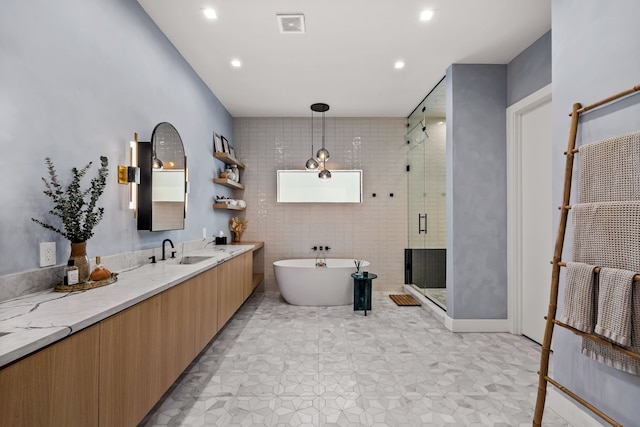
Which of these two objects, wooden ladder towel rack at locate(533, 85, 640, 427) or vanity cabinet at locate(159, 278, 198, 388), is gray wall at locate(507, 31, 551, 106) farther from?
vanity cabinet at locate(159, 278, 198, 388)

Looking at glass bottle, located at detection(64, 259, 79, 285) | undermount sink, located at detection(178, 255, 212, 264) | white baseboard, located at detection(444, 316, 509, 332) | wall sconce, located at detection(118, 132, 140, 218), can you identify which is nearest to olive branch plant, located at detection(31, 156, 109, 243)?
glass bottle, located at detection(64, 259, 79, 285)

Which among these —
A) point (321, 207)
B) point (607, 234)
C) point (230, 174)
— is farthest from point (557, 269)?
point (230, 174)

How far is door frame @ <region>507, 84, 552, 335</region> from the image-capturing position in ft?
10.5

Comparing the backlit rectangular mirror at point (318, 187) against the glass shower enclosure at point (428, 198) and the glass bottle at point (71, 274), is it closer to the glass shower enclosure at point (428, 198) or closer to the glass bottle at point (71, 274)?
the glass shower enclosure at point (428, 198)

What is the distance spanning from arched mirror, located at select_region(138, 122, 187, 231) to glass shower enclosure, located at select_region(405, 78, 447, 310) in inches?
121

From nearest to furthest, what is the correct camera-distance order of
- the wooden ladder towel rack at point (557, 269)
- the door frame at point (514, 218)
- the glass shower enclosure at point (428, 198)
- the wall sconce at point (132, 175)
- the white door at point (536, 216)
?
the wooden ladder towel rack at point (557, 269) → the wall sconce at point (132, 175) → the white door at point (536, 216) → the door frame at point (514, 218) → the glass shower enclosure at point (428, 198)

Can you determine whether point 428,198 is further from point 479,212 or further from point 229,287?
point 229,287

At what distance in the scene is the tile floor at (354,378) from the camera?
1.89 metres

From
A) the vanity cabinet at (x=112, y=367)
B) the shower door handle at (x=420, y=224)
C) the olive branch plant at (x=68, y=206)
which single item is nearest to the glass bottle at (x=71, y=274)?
the olive branch plant at (x=68, y=206)

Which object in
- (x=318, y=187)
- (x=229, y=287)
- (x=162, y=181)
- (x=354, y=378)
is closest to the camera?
(x=354, y=378)

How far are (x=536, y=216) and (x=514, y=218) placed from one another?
0.70 feet

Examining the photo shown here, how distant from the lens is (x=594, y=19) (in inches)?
65.7

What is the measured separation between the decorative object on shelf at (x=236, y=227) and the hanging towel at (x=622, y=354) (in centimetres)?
421

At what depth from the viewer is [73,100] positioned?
1729mm
